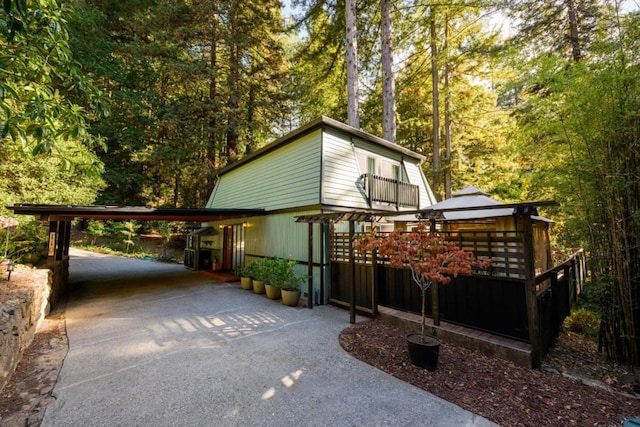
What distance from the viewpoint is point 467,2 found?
1028 cm

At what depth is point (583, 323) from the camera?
5.85 meters

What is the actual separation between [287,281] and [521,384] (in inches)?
194

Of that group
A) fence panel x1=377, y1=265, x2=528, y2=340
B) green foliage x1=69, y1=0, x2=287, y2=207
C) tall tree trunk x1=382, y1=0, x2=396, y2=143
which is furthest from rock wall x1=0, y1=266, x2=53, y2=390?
green foliage x1=69, y1=0, x2=287, y2=207

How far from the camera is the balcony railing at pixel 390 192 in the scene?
8.42 metres

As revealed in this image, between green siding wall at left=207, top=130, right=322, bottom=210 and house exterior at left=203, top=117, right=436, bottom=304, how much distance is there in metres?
0.03

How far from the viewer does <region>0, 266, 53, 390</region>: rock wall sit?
3.10m

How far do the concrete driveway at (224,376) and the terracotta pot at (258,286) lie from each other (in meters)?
1.41

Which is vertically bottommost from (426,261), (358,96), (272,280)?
(272,280)

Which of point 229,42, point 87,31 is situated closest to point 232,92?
point 229,42

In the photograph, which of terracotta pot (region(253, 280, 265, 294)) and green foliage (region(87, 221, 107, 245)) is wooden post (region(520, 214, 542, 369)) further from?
green foliage (region(87, 221, 107, 245))

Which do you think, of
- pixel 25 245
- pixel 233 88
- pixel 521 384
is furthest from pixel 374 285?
pixel 233 88

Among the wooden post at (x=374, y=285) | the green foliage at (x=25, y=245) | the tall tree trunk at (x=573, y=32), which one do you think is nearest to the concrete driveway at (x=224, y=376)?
the wooden post at (x=374, y=285)

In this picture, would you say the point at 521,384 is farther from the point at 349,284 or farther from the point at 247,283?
Answer: the point at 247,283

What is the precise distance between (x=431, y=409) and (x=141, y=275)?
11620 mm
